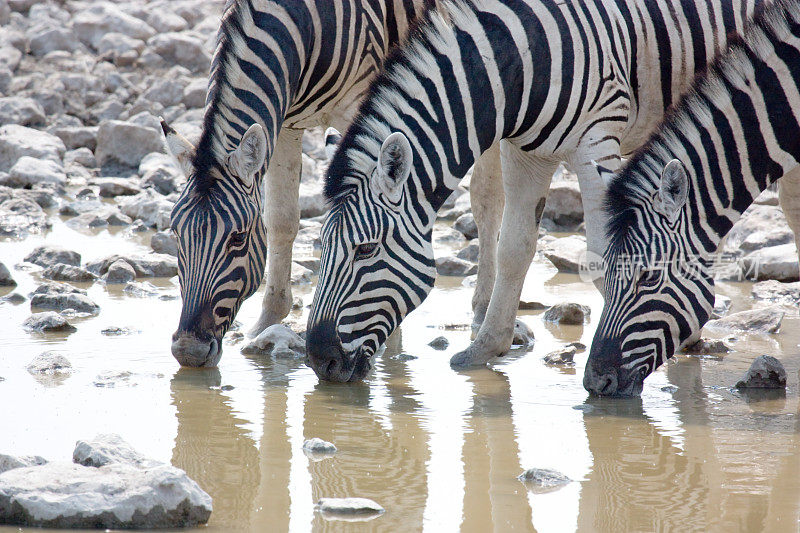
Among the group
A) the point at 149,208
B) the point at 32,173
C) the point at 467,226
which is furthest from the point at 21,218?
the point at 467,226

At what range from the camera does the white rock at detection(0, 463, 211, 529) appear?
3.28 metres

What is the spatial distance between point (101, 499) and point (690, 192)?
3.39 metres

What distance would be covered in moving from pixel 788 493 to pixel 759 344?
3.00m

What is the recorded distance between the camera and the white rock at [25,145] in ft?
45.1

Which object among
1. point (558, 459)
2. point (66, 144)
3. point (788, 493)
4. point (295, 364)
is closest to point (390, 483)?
point (558, 459)

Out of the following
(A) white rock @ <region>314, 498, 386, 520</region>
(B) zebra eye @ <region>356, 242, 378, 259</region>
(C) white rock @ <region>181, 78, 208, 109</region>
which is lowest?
(A) white rock @ <region>314, 498, 386, 520</region>

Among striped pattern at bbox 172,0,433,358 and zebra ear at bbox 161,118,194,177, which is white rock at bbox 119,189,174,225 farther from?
zebra ear at bbox 161,118,194,177

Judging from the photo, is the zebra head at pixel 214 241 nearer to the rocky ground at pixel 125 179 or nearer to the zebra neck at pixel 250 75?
the zebra neck at pixel 250 75

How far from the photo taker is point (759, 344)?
6668 millimetres

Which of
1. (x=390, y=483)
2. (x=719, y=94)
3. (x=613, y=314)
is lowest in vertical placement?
(x=390, y=483)

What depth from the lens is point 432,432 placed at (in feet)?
15.3

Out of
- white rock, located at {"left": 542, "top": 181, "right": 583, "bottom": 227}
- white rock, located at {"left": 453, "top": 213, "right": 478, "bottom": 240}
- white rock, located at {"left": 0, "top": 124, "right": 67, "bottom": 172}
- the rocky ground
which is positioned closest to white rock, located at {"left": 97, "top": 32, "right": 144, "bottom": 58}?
the rocky ground

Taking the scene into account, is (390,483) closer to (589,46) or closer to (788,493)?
(788,493)

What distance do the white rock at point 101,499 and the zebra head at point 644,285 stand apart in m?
2.52
